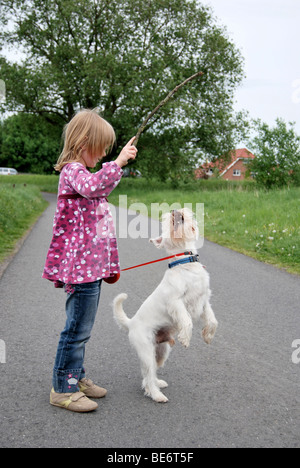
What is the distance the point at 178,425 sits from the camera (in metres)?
3.01

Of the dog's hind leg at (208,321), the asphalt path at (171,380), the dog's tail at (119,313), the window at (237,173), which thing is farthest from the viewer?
the window at (237,173)

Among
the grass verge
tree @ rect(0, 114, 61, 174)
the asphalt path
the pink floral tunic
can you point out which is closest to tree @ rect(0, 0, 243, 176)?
the grass verge

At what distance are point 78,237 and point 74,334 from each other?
69 centimetres

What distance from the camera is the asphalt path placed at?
287cm

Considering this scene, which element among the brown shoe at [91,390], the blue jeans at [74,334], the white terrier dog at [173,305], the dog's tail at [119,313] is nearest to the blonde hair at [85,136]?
the white terrier dog at [173,305]

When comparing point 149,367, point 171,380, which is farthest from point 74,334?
point 171,380

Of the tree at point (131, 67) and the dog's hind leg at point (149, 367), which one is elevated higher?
the tree at point (131, 67)

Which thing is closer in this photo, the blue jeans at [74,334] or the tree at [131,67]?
the blue jeans at [74,334]

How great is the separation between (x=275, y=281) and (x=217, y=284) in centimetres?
100

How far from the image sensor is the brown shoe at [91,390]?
11.3 feet

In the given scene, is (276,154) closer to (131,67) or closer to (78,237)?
(131,67)

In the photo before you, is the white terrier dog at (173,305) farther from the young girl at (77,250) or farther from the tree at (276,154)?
the tree at (276,154)

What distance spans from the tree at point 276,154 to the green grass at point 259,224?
1938 centimetres

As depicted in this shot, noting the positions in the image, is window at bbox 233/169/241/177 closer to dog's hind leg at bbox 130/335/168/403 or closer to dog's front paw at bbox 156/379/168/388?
dog's front paw at bbox 156/379/168/388
